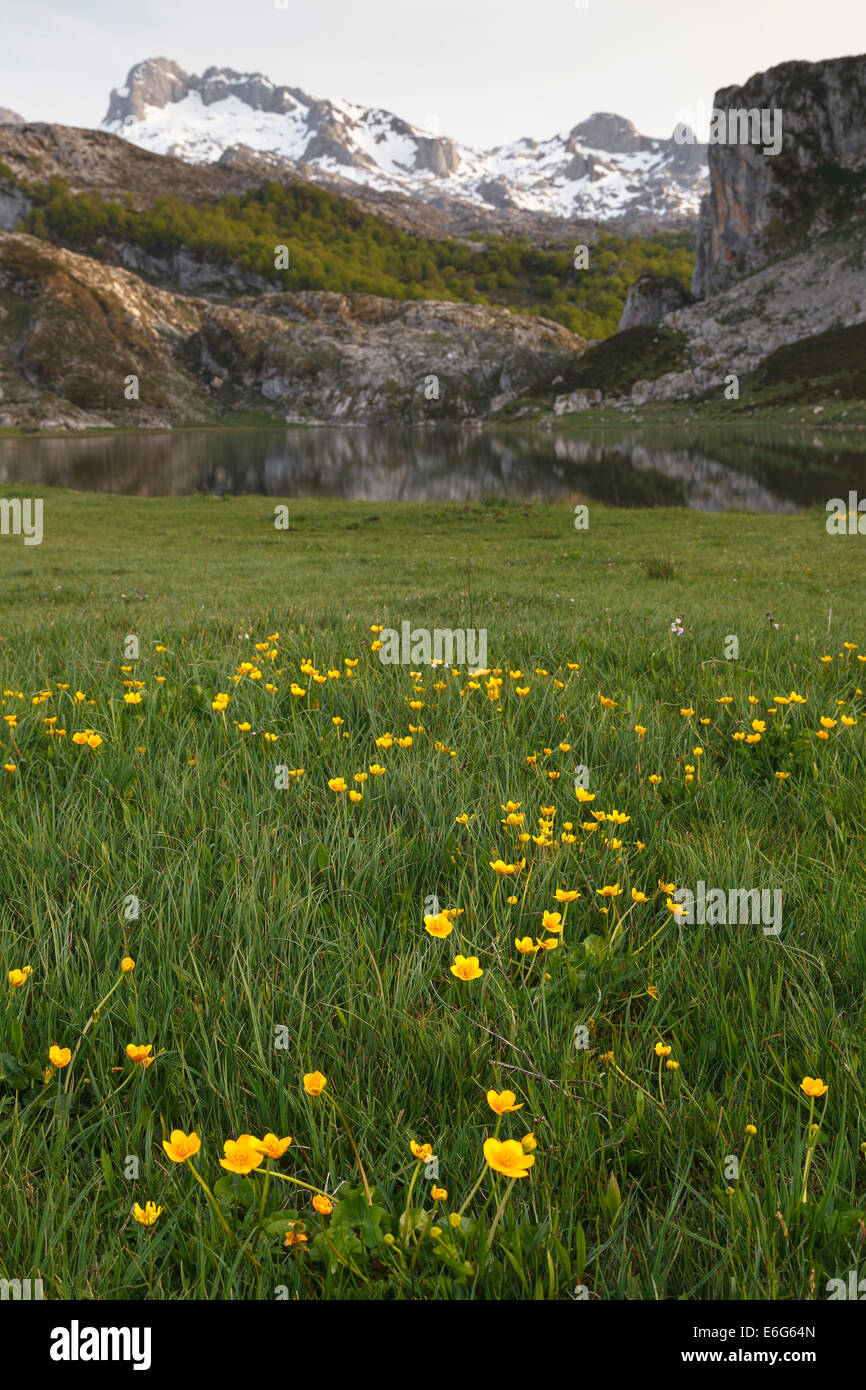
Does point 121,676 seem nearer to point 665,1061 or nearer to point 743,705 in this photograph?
point 743,705

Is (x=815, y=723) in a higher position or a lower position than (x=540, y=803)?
higher

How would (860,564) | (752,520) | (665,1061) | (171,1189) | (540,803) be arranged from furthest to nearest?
1. (752,520)
2. (860,564)
3. (540,803)
4. (665,1061)
5. (171,1189)

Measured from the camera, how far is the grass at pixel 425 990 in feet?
4.90

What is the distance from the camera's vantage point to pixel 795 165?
18025 cm

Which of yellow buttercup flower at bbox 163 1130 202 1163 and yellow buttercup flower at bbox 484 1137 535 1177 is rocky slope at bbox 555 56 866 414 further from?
yellow buttercup flower at bbox 163 1130 202 1163

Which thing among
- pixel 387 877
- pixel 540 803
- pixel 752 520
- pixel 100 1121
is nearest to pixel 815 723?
pixel 540 803

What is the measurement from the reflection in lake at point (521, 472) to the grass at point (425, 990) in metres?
35.9

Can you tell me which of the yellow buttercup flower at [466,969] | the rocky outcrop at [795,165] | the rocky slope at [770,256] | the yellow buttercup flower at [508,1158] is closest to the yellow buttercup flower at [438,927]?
the yellow buttercup flower at [466,969]

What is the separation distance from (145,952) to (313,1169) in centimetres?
95

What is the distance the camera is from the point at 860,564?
19.4 metres

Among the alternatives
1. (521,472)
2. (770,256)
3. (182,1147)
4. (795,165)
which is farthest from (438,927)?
(795,165)

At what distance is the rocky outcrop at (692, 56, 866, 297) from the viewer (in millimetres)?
172625

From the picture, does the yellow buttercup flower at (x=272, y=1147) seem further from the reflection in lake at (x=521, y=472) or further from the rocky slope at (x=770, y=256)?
the rocky slope at (x=770, y=256)

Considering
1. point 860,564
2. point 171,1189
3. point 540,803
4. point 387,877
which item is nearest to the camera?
point 171,1189
